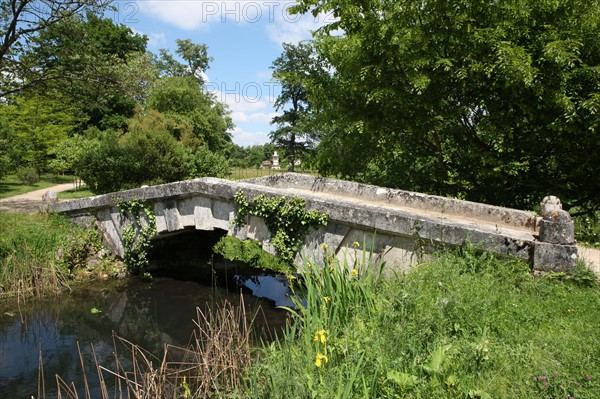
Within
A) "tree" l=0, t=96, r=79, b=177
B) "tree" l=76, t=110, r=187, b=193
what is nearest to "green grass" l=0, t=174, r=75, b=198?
"tree" l=0, t=96, r=79, b=177

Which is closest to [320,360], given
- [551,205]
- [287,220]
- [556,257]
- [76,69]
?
[556,257]

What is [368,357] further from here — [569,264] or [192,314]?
[192,314]

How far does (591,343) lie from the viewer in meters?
3.20

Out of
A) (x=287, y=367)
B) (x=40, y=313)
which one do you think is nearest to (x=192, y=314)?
(x=40, y=313)

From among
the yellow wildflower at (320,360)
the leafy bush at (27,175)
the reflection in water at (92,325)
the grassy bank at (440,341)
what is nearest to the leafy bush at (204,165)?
the leafy bush at (27,175)

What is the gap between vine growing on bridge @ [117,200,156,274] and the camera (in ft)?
28.0

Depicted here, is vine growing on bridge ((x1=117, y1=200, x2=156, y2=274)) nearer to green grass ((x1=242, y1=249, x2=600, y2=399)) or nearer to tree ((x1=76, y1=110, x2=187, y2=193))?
green grass ((x1=242, y1=249, x2=600, y2=399))

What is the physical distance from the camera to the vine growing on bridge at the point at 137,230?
8.53 metres

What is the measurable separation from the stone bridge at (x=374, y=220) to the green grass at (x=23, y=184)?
11654 millimetres

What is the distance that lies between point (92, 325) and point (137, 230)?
222 cm

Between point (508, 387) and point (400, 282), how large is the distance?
1.74 meters

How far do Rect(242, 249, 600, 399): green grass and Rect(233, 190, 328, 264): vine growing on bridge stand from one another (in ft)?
4.58

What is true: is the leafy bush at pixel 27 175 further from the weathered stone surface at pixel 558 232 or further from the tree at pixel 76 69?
the weathered stone surface at pixel 558 232

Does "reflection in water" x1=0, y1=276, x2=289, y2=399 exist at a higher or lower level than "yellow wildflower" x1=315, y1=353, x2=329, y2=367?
lower
